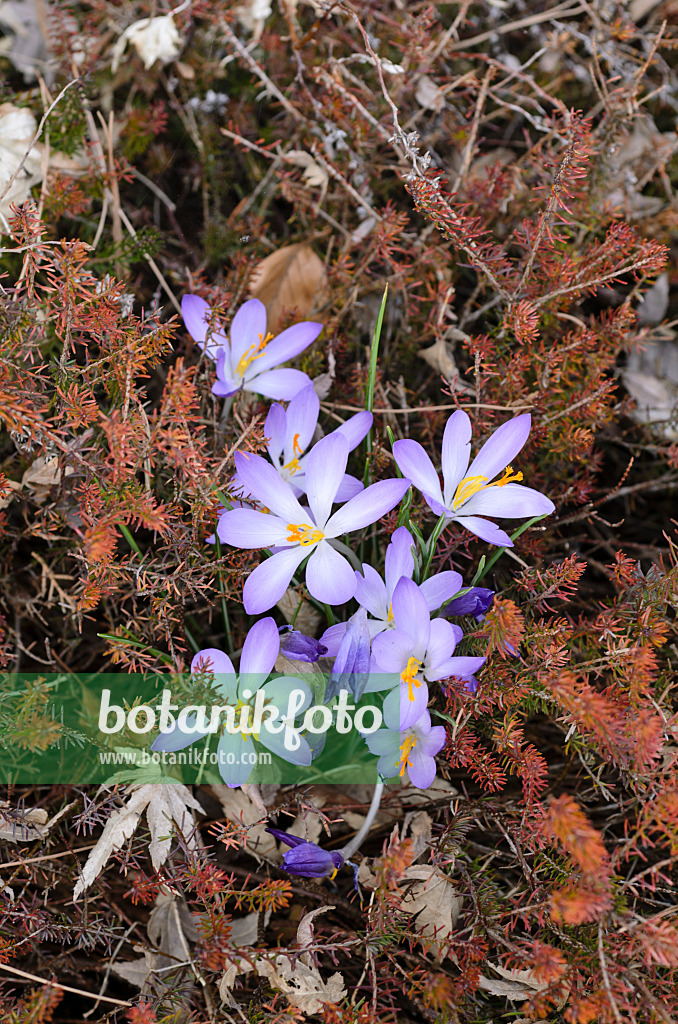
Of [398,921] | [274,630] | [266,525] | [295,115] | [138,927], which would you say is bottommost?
[138,927]

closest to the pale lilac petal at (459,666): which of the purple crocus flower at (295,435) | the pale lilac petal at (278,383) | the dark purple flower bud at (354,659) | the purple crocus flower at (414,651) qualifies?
the purple crocus flower at (414,651)

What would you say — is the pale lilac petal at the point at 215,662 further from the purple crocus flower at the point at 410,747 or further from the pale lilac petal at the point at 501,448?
the pale lilac petal at the point at 501,448

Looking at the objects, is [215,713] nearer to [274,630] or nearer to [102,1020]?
[274,630]

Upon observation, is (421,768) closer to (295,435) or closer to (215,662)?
(215,662)

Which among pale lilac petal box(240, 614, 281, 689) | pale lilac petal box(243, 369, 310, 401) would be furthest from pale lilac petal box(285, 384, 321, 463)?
pale lilac petal box(240, 614, 281, 689)

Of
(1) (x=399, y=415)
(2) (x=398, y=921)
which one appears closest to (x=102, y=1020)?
(2) (x=398, y=921)

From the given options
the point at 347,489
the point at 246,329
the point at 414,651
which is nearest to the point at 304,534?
the point at 347,489

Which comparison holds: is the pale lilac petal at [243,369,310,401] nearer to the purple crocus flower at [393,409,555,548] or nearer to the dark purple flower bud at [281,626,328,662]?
the purple crocus flower at [393,409,555,548]

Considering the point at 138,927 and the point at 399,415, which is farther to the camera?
the point at 399,415
